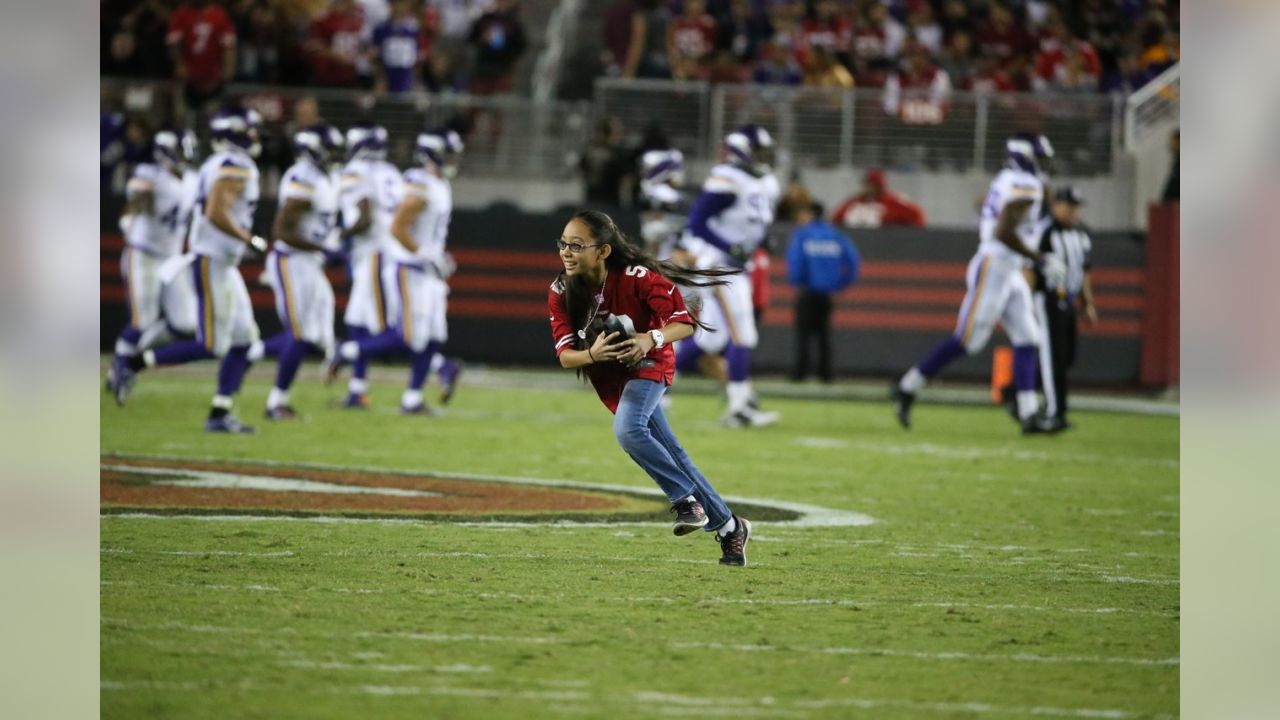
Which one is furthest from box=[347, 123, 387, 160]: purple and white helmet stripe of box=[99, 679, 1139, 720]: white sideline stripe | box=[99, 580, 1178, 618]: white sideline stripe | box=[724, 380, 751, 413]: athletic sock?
box=[99, 679, 1139, 720]: white sideline stripe

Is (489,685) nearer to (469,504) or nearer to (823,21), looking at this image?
(469,504)

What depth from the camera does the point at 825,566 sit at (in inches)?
329

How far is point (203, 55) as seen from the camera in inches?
903

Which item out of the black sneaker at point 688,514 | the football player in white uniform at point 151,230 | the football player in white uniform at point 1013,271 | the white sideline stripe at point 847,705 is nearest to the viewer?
the white sideline stripe at point 847,705

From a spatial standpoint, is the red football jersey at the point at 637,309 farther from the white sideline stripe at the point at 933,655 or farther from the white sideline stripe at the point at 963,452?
the white sideline stripe at the point at 963,452

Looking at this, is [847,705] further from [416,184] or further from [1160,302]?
[1160,302]

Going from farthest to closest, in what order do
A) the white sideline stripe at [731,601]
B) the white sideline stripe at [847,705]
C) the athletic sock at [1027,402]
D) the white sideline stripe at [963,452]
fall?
1. the athletic sock at [1027,402]
2. the white sideline stripe at [963,452]
3. the white sideline stripe at [731,601]
4. the white sideline stripe at [847,705]

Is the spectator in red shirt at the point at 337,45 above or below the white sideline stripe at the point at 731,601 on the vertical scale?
above

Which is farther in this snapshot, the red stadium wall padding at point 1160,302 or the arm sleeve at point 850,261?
the red stadium wall padding at point 1160,302

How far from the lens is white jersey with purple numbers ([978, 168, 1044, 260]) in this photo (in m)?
15.2

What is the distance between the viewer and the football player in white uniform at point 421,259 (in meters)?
16.0

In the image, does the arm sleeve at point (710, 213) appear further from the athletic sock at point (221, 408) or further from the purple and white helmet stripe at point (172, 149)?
the purple and white helmet stripe at point (172, 149)

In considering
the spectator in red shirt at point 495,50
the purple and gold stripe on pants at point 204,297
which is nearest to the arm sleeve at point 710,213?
the purple and gold stripe on pants at point 204,297

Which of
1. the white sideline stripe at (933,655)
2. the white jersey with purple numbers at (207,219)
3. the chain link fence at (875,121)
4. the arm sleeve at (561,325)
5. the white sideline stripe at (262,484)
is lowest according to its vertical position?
the white sideline stripe at (933,655)
